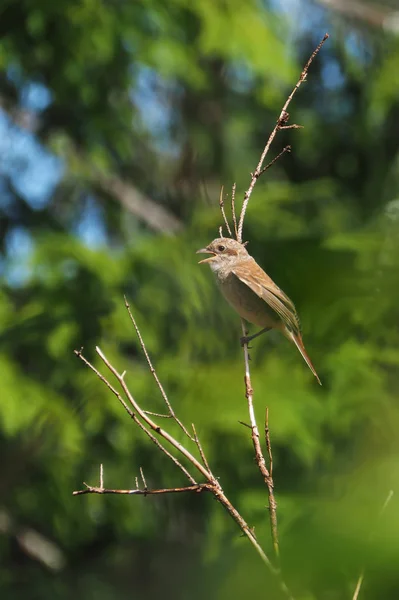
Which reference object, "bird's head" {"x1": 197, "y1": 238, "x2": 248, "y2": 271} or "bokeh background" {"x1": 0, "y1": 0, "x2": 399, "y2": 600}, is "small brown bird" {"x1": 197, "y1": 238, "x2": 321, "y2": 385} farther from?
"bokeh background" {"x1": 0, "y1": 0, "x2": 399, "y2": 600}

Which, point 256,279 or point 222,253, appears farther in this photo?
point 222,253

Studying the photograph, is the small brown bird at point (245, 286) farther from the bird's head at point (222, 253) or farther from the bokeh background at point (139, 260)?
the bokeh background at point (139, 260)

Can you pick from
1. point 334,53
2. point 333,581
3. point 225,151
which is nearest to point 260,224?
point 225,151

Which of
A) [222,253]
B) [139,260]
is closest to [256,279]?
[222,253]

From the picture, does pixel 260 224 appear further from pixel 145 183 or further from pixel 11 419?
pixel 145 183

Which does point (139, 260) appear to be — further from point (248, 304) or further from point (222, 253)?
point (248, 304)

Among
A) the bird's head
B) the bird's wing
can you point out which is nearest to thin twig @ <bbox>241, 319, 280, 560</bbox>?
the bird's wing
